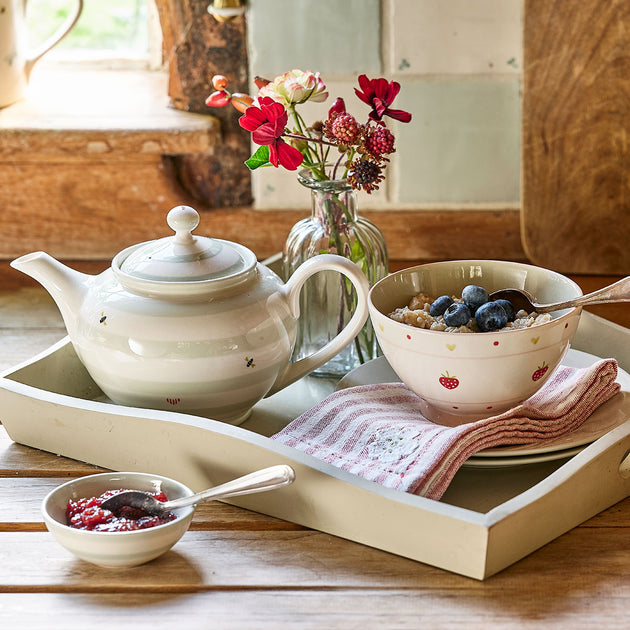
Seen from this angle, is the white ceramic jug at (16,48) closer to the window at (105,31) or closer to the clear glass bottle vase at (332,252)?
the window at (105,31)

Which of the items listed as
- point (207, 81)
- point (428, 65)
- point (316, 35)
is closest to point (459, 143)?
point (428, 65)

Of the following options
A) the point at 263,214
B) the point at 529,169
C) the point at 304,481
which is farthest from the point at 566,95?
the point at 304,481

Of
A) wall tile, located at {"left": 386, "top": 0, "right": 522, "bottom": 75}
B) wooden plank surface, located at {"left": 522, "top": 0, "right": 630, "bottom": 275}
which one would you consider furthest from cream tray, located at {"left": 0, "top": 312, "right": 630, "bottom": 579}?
wall tile, located at {"left": 386, "top": 0, "right": 522, "bottom": 75}

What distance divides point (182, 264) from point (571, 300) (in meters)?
0.33

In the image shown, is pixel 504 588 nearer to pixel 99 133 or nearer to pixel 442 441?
pixel 442 441

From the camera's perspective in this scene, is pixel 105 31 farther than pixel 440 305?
Yes

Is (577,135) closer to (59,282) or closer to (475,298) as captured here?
(475,298)

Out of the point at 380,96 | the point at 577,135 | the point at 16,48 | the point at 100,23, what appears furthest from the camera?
the point at 100,23

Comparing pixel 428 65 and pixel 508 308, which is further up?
pixel 428 65

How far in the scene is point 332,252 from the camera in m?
0.99

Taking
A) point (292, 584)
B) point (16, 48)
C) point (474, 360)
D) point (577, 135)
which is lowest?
point (292, 584)

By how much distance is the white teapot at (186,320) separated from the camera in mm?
845

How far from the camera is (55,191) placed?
142 cm

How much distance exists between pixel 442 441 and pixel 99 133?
76cm
